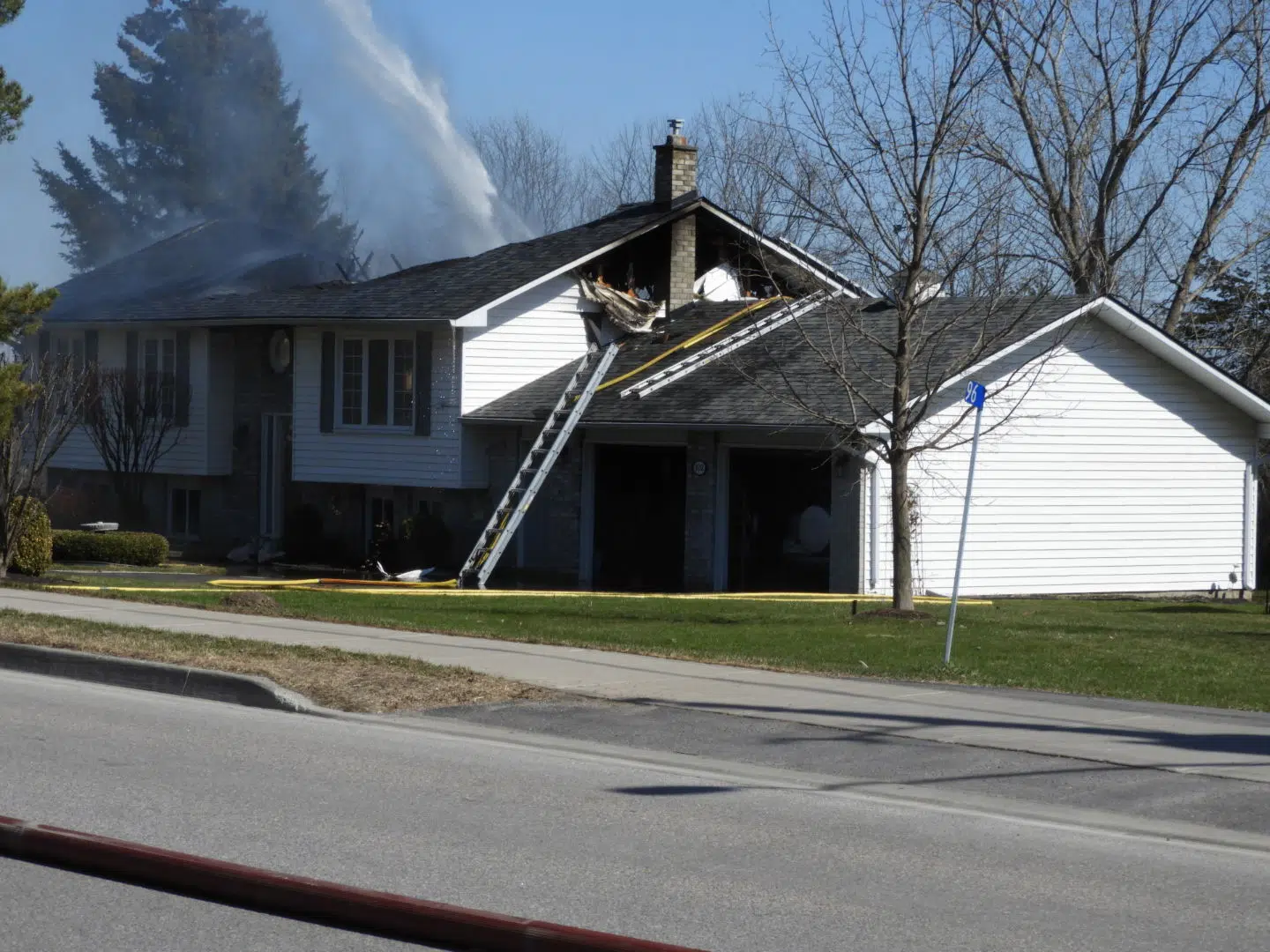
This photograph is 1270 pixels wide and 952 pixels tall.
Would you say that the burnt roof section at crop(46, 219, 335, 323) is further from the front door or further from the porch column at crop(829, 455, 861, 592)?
the porch column at crop(829, 455, 861, 592)

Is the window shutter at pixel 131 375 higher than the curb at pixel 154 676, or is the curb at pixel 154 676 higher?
the window shutter at pixel 131 375

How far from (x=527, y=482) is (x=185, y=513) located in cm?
959

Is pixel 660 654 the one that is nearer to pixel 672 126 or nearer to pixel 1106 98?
pixel 672 126

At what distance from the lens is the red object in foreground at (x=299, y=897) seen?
19.0 ft

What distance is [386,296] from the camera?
28234mm

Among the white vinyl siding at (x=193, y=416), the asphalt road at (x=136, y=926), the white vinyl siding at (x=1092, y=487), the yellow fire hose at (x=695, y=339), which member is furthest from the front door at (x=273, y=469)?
the asphalt road at (x=136, y=926)

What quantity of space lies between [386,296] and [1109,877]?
73.6 ft

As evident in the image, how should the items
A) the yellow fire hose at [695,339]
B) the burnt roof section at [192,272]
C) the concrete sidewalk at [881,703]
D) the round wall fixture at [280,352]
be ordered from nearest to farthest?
the concrete sidewalk at [881,703]
the yellow fire hose at [695,339]
the round wall fixture at [280,352]
the burnt roof section at [192,272]

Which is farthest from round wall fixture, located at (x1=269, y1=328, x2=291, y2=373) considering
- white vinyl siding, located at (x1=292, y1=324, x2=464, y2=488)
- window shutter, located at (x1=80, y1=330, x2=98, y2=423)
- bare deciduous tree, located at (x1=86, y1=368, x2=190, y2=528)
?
window shutter, located at (x1=80, y1=330, x2=98, y2=423)

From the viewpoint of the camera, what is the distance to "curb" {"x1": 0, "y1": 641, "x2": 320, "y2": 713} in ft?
39.4

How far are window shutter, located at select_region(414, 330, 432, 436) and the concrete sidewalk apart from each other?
37.5ft

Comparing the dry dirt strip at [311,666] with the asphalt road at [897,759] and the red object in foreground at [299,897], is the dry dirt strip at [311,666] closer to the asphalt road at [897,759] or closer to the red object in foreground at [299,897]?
the asphalt road at [897,759]

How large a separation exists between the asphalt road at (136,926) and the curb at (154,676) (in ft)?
16.7

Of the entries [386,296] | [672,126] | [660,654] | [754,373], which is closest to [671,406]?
[754,373]
